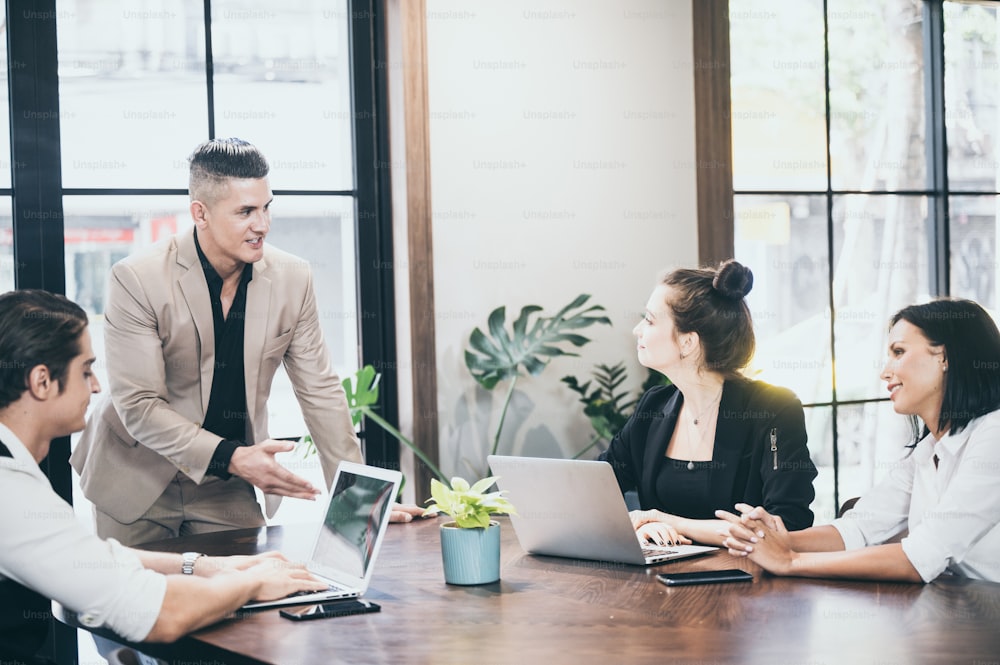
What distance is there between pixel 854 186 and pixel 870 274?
0.41 meters

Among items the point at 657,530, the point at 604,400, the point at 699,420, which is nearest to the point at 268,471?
the point at 657,530

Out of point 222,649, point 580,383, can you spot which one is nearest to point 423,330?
point 580,383

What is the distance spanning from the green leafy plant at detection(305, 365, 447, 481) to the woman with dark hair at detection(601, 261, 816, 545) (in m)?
1.00

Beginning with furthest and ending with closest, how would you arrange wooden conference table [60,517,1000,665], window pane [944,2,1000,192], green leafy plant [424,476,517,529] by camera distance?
window pane [944,2,1000,192], green leafy plant [424,476,517,529], wooden conference table [60,517,1000,665]

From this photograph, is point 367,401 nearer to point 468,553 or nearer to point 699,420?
point 699,420

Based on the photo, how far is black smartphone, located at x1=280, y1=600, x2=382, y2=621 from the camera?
1958 mm

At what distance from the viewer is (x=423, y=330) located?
4008 mm

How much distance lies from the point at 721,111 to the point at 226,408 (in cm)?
250

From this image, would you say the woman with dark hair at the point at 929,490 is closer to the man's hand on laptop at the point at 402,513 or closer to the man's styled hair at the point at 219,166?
the man's hand on laptop at the point at 402,513

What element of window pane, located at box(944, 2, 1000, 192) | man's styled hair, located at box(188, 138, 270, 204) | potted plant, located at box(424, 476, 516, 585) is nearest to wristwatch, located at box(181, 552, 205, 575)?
potted plant, located at box(424, 476, 516, 585)

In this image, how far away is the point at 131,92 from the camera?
3793 mm

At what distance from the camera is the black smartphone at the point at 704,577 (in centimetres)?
216

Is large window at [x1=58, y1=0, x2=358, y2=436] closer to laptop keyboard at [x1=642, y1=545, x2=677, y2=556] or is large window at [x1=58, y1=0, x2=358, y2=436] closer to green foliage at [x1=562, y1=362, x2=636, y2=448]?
green foliage at [x1=562, y1=362, x2=636, y2=448]

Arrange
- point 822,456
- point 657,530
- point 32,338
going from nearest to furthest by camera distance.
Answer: point 32,338
point 657,530
point 822,456
